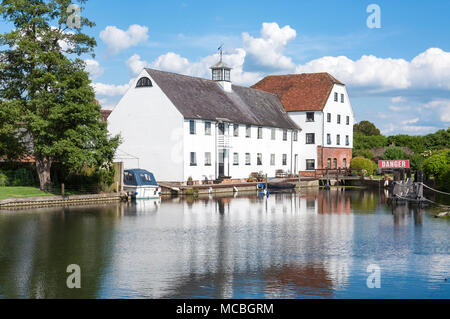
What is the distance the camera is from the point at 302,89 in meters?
73.8

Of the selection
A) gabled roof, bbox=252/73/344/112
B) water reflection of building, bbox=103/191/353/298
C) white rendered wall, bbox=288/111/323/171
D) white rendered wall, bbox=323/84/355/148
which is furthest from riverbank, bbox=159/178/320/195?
water reflection of building, bbox=103/191/353/298

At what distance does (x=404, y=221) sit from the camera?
2970 centimetres

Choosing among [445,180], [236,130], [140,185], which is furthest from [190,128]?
[445,180]

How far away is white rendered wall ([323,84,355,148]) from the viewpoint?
71312 millimetres

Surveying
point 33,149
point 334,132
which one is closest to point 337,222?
point 33,149

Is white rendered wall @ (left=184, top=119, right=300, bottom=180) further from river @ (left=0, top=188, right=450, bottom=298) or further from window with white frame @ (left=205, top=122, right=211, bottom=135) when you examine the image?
river @ (left=0, top=188, right=450, bottom=298)

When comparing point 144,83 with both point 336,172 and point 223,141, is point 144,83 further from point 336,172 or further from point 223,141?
point 336,172

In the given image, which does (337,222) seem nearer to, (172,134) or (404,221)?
(404,221)

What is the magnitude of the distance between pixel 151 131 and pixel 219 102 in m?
10.2

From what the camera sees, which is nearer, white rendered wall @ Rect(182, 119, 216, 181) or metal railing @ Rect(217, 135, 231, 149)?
white rendered wall @ Rect(182, 119, 216, 181)

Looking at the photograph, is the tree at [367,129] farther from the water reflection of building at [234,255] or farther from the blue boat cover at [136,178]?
the water reflection of building at [234,255]

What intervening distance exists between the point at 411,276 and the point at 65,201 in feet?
95.6

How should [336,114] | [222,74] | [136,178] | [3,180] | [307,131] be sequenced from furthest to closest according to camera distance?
[336,114] < [307,131] < [222,74] < [136,178] < [3,180]

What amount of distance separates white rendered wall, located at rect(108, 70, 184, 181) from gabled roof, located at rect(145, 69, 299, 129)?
1.13 m
